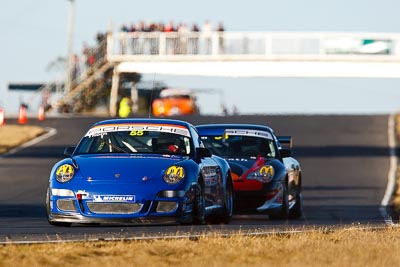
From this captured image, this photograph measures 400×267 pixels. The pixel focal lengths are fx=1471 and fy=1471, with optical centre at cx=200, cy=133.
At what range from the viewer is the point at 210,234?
1374 centimetres

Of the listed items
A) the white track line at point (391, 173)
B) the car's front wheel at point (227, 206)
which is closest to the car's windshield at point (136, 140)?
the car's front wheel at point (227, 206)

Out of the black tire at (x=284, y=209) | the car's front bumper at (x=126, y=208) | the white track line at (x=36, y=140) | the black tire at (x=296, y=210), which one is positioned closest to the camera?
the car's front bumper at (x=126, y=208)

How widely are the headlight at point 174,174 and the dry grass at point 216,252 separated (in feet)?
6.90

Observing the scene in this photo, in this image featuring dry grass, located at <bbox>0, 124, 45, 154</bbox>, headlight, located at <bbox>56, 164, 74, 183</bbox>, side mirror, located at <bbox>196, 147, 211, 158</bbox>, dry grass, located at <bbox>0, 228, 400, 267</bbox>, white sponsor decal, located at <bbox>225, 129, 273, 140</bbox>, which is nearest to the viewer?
dry grass, located at <bbox>0, 228, 400, 267</bbox>

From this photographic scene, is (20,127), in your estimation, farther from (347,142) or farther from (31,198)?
(31,198)

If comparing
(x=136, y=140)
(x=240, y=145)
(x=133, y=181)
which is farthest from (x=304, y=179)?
(x=133, y=181)

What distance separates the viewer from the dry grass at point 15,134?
40.8 metres

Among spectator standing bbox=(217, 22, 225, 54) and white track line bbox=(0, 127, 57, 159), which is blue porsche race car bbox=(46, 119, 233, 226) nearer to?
white track line bbox=(0, 127, 57, 159)

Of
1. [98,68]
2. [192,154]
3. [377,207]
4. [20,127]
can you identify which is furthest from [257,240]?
[98,68]

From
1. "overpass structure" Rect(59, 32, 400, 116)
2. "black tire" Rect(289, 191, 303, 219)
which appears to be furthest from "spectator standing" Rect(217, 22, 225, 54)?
"black tire" Rect(289, 191, 303, 219)

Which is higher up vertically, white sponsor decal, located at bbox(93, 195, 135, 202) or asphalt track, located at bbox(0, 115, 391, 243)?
white sponsor decal, located at bbox(93, 195, 135, 202)

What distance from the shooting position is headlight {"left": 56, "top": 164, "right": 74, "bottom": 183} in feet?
51.5

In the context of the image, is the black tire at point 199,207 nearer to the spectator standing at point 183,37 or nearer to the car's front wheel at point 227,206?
the car's front wheel at point 227,206

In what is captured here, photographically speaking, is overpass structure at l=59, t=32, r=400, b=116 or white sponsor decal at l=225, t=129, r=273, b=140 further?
overpass structure at l=59, t=32, r=400, b=116
